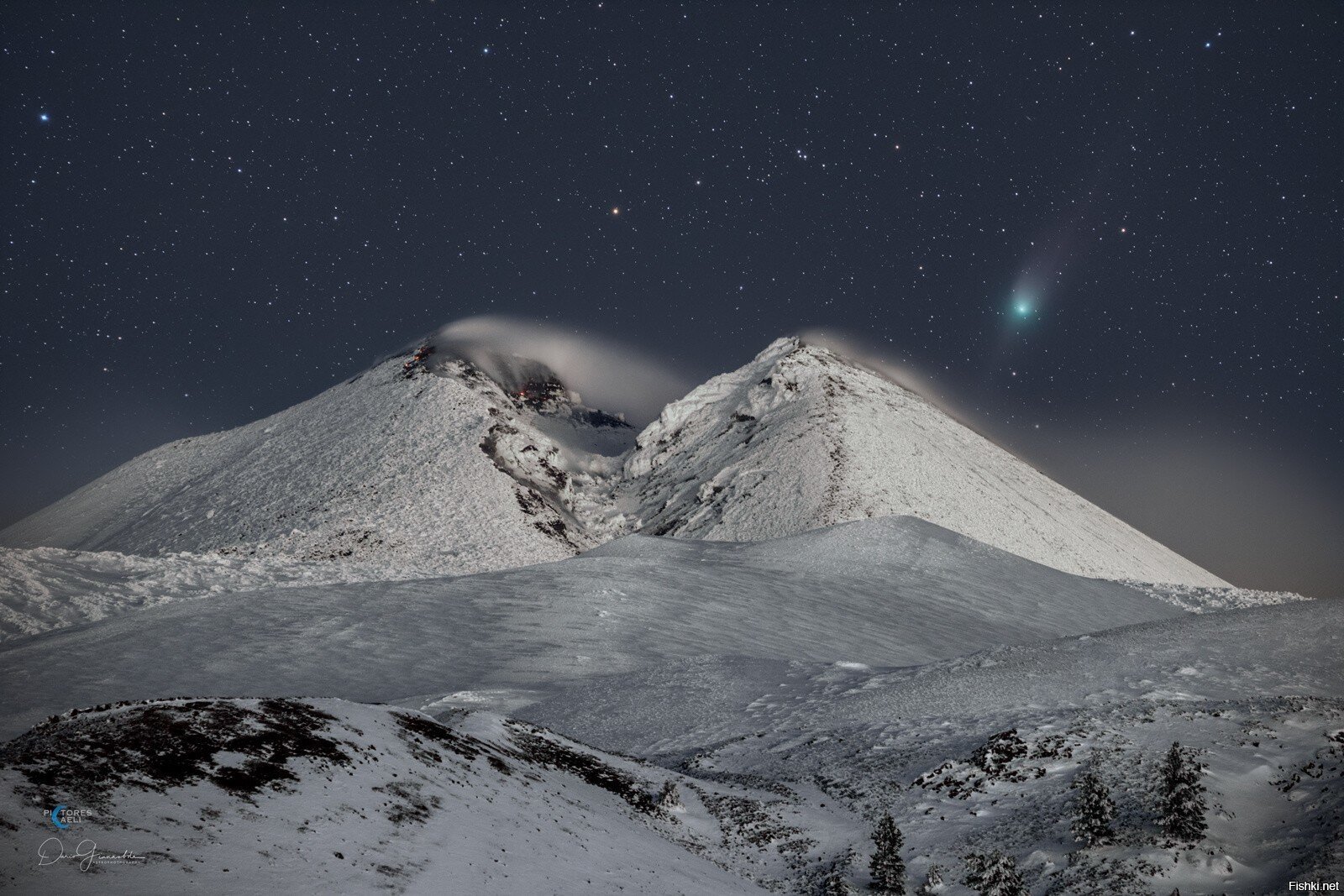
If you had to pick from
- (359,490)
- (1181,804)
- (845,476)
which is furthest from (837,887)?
(359,490)

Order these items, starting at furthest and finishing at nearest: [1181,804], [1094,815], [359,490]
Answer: [359,490]
[1094,815]
[1181,804]

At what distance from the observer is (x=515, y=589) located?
43781 millimetres

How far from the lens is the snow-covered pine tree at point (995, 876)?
1221 centimetres

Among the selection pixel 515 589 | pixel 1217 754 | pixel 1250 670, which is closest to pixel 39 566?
pixel 515 589

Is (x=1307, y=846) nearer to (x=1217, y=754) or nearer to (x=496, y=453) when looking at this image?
(x=1217, y=754)

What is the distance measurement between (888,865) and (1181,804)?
196 inches

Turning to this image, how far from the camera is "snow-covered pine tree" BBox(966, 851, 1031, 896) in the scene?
12211 mm

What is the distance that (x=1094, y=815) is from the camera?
1325 cm

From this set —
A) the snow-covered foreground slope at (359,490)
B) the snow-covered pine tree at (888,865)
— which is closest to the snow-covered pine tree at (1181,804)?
the snow-covered pine tree at (888,865)
